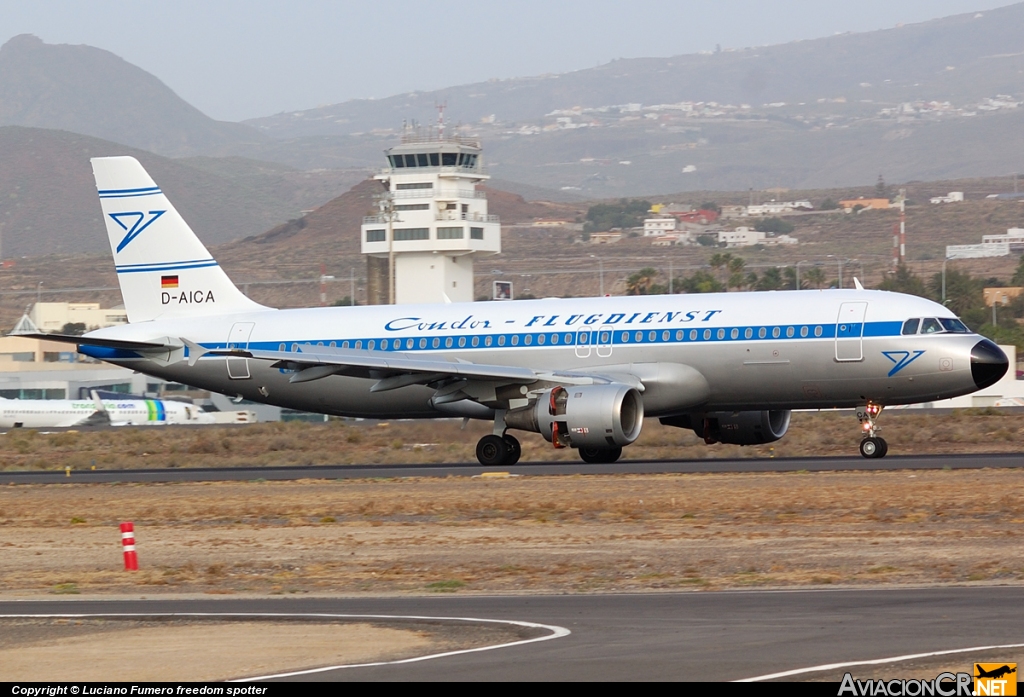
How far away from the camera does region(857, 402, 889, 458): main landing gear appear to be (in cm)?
3403

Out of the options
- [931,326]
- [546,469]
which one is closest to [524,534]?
[546,469]

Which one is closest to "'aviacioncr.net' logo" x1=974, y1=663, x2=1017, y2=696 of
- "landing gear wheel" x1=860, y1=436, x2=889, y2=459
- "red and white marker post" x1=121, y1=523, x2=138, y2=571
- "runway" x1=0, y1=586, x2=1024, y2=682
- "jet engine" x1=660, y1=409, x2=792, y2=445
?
"runway" x1=0, y1=586, x2=1024, y2=682

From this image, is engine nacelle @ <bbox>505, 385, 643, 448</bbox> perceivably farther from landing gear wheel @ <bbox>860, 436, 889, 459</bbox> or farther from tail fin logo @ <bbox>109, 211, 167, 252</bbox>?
tail fin logo @ <bbox>109, 211, 167, 252</bbox>

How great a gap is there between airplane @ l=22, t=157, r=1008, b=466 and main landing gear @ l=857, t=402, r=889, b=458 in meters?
0.04

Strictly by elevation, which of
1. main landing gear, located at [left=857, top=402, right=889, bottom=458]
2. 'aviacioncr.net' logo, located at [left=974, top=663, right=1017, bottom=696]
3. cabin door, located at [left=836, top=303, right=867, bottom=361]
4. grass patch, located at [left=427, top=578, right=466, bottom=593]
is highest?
cabin door, located at [left=836, top=303, right=867, bottom=361]

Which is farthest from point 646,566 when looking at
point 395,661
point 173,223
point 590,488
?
point 173,223

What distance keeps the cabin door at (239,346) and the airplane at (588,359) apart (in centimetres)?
4

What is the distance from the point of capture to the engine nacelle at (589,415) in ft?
107

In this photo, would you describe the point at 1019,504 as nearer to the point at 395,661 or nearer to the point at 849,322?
the point at 849,322

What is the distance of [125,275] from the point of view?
41.7 m

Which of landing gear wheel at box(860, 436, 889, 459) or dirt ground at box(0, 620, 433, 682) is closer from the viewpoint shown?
dirt ground at box(0, 620, 433, 682)

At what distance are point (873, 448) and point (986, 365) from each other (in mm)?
3183

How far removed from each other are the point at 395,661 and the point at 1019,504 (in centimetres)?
1467

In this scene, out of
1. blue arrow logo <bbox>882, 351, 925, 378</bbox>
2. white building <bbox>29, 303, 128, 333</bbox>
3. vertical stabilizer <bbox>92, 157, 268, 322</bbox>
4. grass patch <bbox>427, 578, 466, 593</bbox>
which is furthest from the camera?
white building <bbox>29, 303, 128, 333</bbox>
